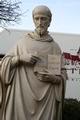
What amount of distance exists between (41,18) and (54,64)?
0.69m

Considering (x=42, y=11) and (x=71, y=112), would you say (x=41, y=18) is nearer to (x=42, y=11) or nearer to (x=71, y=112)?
(x=42, y=11)

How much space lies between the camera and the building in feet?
72.2

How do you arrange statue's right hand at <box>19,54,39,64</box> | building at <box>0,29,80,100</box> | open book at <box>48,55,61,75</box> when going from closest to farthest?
statue's right hand at <box>19,54,39,64</box>, open book at <box>48,55,61,75</box>, building at <box>0,29,80,100</box>

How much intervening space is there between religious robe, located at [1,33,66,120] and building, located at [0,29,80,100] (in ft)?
44.7

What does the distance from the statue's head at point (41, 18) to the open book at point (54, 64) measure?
1.32ft

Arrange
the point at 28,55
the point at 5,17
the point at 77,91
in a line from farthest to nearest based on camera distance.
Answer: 1. the point at 77,91
2. the point at 5,17
3. the point at 28,55

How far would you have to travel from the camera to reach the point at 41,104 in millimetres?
7090

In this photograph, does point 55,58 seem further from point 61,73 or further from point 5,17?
point 5,17

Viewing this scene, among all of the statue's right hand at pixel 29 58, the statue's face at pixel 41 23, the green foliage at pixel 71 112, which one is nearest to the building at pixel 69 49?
the green foliage at pixel 71 112

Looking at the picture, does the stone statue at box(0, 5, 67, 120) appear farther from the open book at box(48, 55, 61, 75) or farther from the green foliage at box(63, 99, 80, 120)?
the green foliage at box(63, 99, 80, 120)

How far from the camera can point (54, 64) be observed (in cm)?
715

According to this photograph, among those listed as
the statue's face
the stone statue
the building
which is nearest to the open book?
the stone statue

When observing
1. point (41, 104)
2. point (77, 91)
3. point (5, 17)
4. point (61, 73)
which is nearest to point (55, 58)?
point (61, 73)

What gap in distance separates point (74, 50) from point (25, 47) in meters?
16.1
